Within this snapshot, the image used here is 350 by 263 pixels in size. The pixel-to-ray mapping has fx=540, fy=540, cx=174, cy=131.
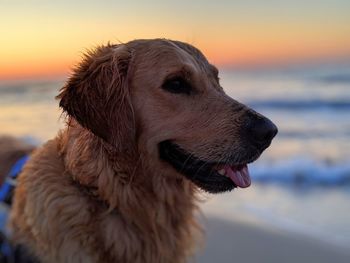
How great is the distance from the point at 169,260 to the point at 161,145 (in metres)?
0.75

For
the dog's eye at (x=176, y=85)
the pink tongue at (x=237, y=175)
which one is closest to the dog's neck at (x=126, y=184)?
the pink tongue at (x=237, y=175)

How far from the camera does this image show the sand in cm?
499

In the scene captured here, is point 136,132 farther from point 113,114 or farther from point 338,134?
point 338,134

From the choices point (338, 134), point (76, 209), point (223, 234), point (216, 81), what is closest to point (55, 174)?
point (76, 209)

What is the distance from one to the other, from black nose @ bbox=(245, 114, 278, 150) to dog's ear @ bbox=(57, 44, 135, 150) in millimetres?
666

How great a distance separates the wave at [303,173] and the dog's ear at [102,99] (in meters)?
4.65

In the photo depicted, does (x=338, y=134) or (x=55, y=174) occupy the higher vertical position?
(x=338, y=134)

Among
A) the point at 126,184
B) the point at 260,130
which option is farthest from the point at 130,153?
the point at 260,130

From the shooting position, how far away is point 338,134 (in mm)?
10594

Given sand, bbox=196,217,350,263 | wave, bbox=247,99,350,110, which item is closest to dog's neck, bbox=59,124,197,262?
sand, bbox=196,217,350,263

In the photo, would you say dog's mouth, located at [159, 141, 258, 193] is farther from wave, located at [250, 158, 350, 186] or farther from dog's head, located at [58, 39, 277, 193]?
wave, located at [250, 158, 350, 186]

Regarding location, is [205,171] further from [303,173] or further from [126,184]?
[303,173]

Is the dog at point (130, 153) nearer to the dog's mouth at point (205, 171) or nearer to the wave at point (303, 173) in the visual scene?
the dog's mouth at point (205, 171)

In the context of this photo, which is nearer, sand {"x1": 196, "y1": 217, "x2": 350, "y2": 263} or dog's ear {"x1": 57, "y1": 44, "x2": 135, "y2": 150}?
dog's ear {"x1": 57, "y1": 44, "x2": 135, "y2": 150}
